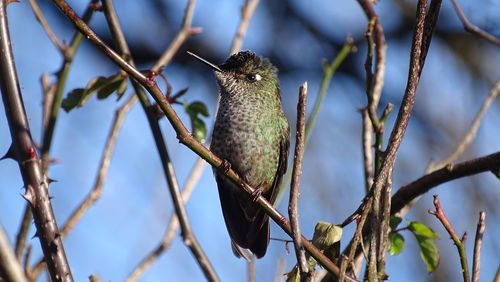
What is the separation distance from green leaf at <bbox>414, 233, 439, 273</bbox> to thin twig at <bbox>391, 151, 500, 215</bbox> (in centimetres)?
28

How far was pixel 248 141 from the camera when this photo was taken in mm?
4262

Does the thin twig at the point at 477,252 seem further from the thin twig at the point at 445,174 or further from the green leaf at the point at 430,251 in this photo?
the green leaf at the point at 430,251

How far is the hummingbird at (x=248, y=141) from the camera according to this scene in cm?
421

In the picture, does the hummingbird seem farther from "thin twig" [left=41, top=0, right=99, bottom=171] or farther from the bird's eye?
"thin twig" [left=41, top=0, right=99, bottom=171]

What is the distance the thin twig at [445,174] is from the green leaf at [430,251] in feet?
0.93

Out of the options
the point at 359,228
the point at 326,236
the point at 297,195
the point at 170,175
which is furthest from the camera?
the point at 170,175

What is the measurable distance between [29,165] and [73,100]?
1165mm

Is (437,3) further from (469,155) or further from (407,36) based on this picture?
(407,36)

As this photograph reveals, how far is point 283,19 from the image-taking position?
1025 cm

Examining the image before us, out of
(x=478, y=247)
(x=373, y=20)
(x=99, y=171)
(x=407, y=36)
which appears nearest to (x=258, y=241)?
(x=99, y=171)

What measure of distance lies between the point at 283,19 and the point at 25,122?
8142 mm

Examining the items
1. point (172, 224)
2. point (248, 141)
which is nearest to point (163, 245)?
point (172, 224)

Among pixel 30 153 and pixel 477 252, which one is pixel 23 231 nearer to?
pixel 30 153

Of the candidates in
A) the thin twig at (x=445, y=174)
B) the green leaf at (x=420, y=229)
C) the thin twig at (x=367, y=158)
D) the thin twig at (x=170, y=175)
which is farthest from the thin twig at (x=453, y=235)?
the thin twig at (x=170, y=175)
